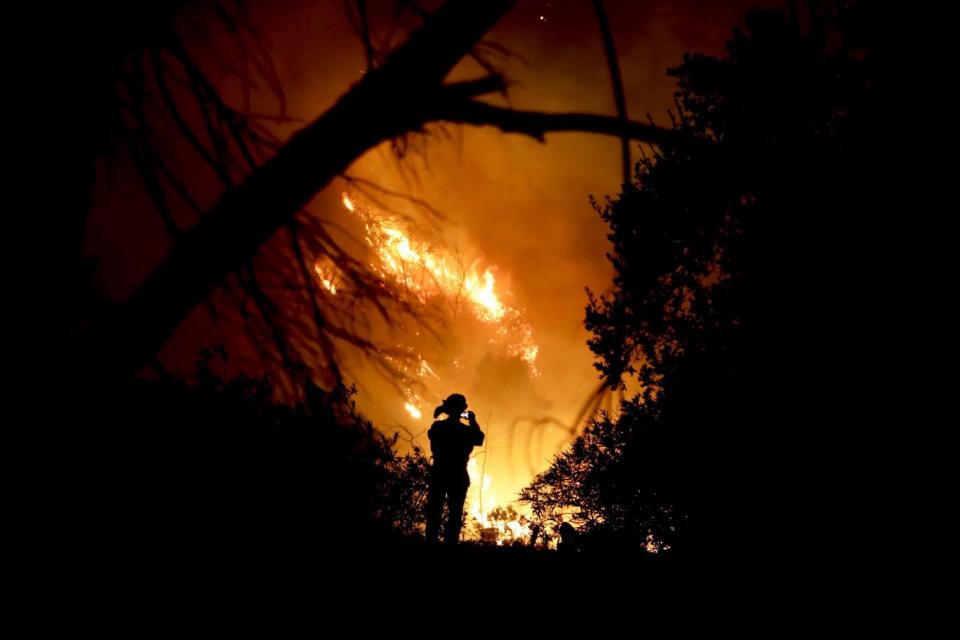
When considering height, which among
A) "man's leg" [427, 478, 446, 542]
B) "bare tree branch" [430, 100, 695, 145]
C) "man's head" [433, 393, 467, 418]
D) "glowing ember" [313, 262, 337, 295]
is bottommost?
"bare tree branch" [430, 100, 695, 145]

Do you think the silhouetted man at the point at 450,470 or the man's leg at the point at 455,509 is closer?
the man's leg at the point at 455,509

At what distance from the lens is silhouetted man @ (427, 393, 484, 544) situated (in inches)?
276

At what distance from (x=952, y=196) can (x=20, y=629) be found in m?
8.89

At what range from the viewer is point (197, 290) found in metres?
1.16

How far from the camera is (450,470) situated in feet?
23.6

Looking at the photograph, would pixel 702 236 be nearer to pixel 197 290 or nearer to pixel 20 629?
pixel 197 290

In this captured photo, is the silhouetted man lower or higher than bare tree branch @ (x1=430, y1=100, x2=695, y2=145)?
higher

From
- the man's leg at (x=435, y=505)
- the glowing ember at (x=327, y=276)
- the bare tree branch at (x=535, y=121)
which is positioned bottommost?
the bare tree branch at (x=535, y=121)

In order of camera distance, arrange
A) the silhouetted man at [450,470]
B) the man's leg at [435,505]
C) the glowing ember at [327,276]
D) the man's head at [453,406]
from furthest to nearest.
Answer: the man's head at [453,406], the silhouetted man at [450,470], the man's leg at [435,505], the glowing ember at [327,276]

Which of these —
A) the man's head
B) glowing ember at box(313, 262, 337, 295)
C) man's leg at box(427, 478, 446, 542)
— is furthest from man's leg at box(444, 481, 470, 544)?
glowing ember at box(313, 262, 337, 295)

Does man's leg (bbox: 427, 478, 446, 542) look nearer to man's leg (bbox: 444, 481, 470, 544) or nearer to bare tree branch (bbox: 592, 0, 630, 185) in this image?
man's leg (bbox: 444, 481, 470, 544)

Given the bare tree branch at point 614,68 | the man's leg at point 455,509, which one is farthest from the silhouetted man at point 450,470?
the bare tree branch at point 614,68

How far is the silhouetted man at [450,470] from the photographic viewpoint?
23.0ft

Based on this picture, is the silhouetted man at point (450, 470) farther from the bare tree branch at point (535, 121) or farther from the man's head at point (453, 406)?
the bare tree branch at point (535, 121)
